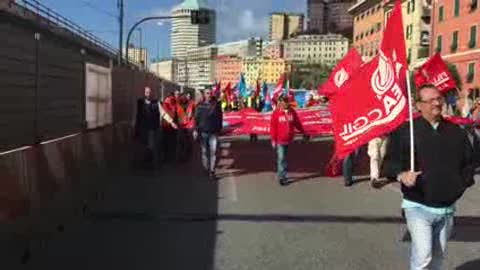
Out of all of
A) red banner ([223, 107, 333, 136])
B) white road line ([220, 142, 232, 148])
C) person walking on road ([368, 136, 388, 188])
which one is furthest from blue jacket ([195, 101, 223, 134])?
white road line ([220, 142, 232, 148])

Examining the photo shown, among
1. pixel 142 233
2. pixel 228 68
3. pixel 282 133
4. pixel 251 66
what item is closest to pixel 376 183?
pixel 282 133

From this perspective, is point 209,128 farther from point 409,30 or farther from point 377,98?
point 409,30

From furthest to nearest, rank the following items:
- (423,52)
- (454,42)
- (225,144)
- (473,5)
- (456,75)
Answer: (423,52) → (454,42) → (456,75) → (473,5) → (225,144)

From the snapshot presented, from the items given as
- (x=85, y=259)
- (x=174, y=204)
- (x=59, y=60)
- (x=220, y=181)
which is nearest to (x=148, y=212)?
(x=174, y=204)

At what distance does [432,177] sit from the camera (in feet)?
17.0

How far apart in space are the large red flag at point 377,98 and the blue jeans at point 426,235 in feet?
4.22

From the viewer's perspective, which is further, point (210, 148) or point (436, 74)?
point (436, 74)

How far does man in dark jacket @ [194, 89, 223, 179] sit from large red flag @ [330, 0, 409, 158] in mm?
7652

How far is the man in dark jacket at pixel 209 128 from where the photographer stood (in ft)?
50.1

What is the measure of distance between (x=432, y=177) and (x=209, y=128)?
10.2 metres

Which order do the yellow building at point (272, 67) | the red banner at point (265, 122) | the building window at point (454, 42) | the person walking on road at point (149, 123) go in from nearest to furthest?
the person walking on road at point (149, 123), the red banner at point (265, 122), the building window at point (454, 42), the yellow building at point (272, 67)

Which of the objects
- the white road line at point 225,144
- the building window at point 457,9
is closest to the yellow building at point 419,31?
the building window at point 457,9

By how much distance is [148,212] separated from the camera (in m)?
10.5

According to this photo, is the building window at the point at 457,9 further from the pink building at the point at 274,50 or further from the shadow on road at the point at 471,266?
the pink building at the point at 274,50
